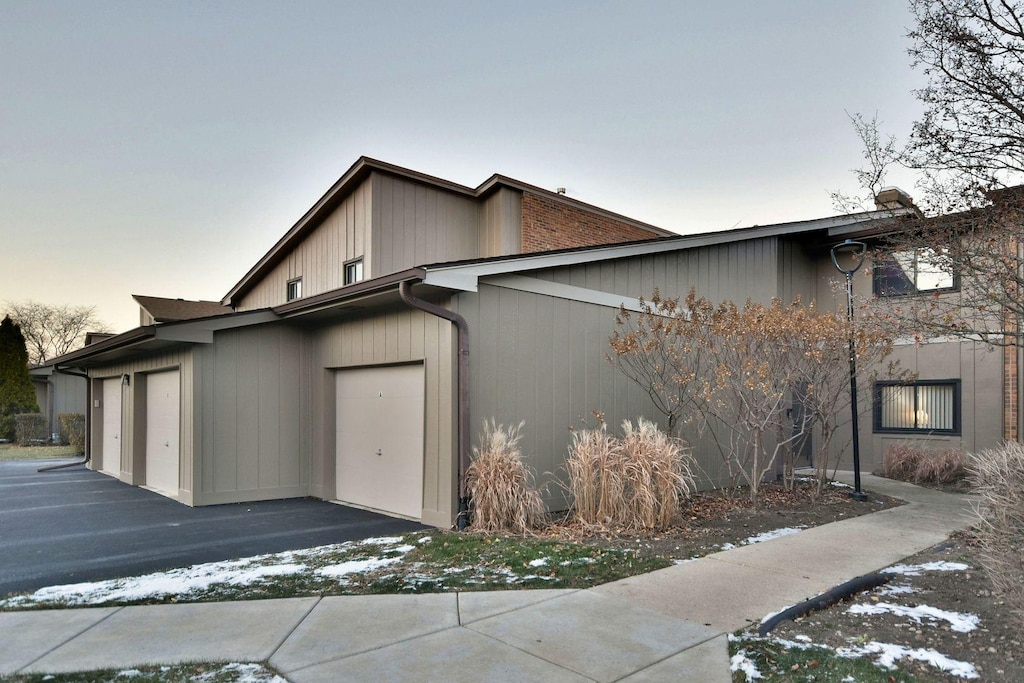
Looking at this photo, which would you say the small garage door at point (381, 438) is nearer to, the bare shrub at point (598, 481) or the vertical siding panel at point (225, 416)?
the vertical siding panel at point (225, 416)

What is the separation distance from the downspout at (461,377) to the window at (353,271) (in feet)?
15.7

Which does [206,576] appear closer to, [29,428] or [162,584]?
[162,584]

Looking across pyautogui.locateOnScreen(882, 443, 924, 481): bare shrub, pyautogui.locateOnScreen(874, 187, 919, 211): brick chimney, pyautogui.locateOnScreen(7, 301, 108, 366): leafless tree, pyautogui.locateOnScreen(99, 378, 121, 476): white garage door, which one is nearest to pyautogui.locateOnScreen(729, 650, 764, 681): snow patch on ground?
pyautogui.locateOnScreen(874, 187, 919, 211): brick chimney

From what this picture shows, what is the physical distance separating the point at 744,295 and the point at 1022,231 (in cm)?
579

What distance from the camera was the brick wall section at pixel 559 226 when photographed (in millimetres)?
13125

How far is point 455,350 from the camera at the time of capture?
793 centimetres

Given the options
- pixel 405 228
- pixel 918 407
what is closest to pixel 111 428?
pixel 405 228

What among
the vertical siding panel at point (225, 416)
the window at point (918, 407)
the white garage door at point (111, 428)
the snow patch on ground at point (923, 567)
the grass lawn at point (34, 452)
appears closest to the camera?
the snow patch on ground at point (923, 567)

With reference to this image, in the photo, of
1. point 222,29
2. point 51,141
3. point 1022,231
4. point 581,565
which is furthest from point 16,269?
point 1022,231

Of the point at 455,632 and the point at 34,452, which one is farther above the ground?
the point at 455,632

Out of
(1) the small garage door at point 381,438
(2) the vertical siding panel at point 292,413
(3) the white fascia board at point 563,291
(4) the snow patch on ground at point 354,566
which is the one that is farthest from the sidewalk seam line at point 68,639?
(2) the vertical siding panel at point 292,413

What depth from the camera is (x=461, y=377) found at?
7.88m

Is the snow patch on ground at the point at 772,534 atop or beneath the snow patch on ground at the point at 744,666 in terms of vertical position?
beneath

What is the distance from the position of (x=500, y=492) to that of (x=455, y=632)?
313 centimetres
